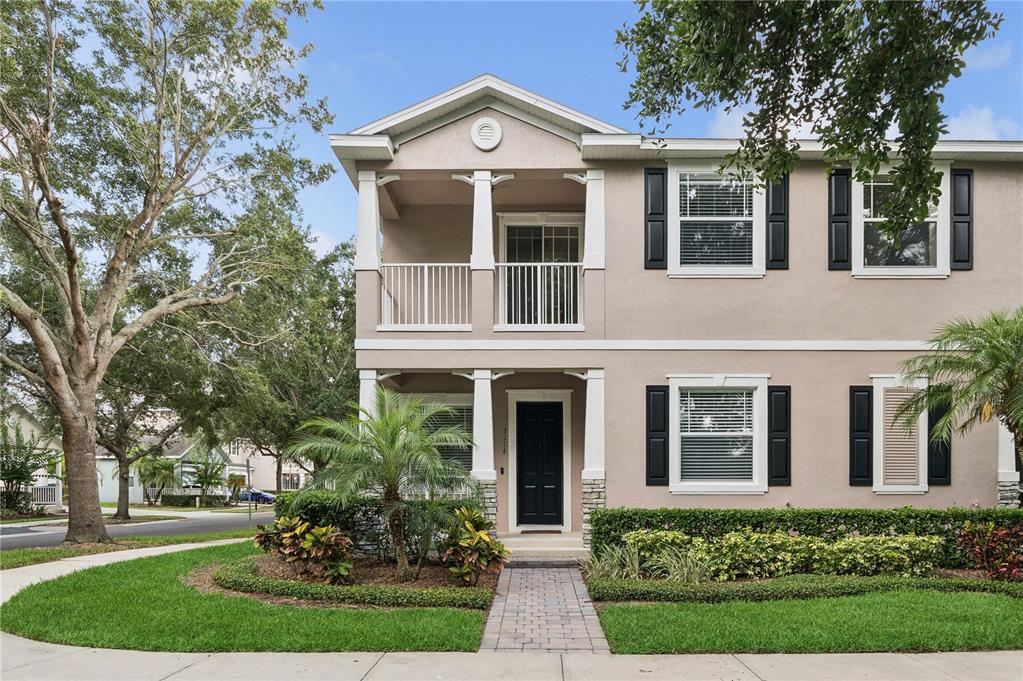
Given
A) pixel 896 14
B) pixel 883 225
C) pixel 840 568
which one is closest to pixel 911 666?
pixel 840 568

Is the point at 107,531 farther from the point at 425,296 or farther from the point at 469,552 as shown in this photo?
the point at 469,552

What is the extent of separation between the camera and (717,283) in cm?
1145

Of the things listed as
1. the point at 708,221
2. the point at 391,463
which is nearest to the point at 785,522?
the point at 708,221

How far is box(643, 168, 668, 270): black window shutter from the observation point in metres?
11.5

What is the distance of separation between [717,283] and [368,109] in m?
7.01

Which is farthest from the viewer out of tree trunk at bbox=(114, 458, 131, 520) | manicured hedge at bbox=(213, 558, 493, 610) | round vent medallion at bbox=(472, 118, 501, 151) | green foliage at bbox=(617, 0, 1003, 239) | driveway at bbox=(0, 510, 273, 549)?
tree trunk at bbox=(114, 458, 131, 520)

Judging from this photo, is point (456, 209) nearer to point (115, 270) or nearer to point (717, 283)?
point (717, 283)

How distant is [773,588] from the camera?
8.08 m

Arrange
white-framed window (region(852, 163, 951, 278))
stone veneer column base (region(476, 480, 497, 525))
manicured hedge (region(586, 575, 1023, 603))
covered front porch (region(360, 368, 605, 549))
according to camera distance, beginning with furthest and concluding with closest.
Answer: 1. covered front porch (region(360, 368, 605, 549))
2. white-framed window (region(852, 163, 951, 278))
3. stone veneer column base (region(476, 480, 497, 525))
4. manicured hedge (region(586, 575, 1023, 603))

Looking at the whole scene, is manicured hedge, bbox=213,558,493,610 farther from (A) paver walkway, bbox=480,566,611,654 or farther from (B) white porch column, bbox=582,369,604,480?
(B) white porch column, bbox=582,369,604,480

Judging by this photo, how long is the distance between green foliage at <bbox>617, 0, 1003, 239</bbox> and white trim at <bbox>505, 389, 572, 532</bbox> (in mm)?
6474

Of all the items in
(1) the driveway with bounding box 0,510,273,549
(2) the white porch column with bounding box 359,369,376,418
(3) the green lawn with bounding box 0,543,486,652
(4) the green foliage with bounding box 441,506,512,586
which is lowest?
(1) the driveway with bounding box 0,510,273,549

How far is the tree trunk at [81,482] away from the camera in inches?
534

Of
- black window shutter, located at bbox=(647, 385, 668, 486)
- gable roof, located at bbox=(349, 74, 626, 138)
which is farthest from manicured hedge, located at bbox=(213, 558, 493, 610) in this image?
gable roof, located at bbox=(349, 74, 626, 138)
